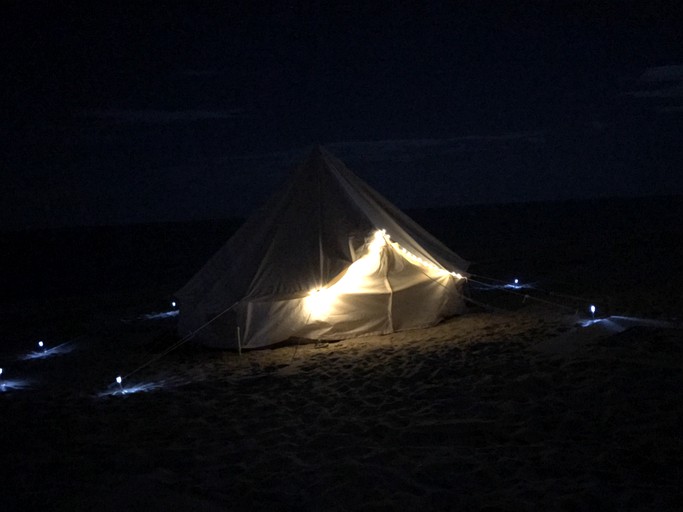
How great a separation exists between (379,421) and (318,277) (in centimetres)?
357

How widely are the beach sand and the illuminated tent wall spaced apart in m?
0.34

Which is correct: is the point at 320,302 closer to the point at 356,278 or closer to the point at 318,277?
the point at 318,277

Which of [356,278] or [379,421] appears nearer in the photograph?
[379,421]

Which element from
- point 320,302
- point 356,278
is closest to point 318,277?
point 320,302

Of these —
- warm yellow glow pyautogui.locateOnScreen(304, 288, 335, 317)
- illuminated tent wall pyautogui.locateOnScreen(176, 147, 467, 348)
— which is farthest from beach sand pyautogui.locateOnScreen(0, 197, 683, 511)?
warm yellow glow pyautogui.locateOnScreen(304, 288, 335, 317)

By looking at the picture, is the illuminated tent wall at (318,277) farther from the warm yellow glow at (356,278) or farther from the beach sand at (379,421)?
the beach sand at (379,421)

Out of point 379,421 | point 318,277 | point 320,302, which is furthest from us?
point 320,302

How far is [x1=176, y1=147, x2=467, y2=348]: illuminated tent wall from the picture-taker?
8914 millimetres

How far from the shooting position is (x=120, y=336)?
38.1 feet

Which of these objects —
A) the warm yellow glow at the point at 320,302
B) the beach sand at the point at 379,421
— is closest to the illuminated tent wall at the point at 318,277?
the warm yellow glow at the point at 320,302

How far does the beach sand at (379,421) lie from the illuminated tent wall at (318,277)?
0.34m

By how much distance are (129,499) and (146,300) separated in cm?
1384

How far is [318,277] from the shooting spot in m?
8.93

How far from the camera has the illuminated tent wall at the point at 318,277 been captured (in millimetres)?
8914
